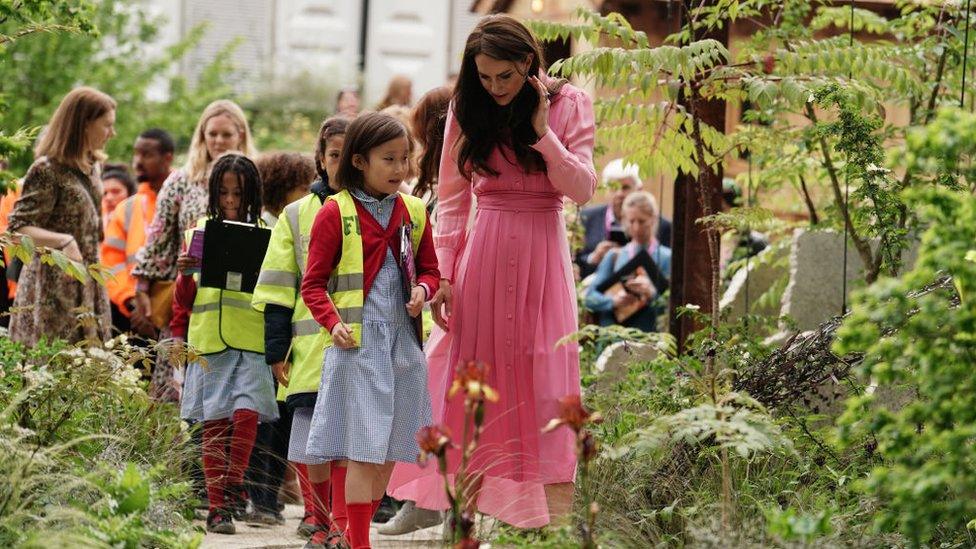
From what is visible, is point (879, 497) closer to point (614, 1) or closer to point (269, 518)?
point (269, 518)

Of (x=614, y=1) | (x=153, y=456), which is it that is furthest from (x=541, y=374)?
(x=614, y=1)

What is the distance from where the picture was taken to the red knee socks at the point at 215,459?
7074 millimetres

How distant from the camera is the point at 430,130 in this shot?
286 inches

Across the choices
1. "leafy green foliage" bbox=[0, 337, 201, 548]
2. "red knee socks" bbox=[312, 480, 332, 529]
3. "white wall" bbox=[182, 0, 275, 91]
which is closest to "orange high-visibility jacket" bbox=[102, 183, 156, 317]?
"leafy green foliage" bbox=[0, 337, 201, 548]

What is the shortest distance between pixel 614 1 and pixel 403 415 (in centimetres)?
1003

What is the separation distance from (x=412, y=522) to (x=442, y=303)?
1.48 m

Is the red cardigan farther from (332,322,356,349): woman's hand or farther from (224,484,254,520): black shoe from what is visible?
(224,484,254,520): black shoe

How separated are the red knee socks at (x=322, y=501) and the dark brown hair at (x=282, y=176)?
1.97 metres

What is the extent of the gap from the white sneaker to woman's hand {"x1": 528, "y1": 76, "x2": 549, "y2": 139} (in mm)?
2240

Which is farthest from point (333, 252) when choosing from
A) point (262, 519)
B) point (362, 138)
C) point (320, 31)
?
point (320, 31)

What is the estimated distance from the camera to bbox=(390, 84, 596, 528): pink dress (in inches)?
236

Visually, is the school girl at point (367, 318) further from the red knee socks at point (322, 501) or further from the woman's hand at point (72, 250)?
the woman's hand at point (72, 250)

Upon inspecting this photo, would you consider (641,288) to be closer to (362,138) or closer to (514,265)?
(514,265)

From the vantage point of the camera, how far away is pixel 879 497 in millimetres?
5531
